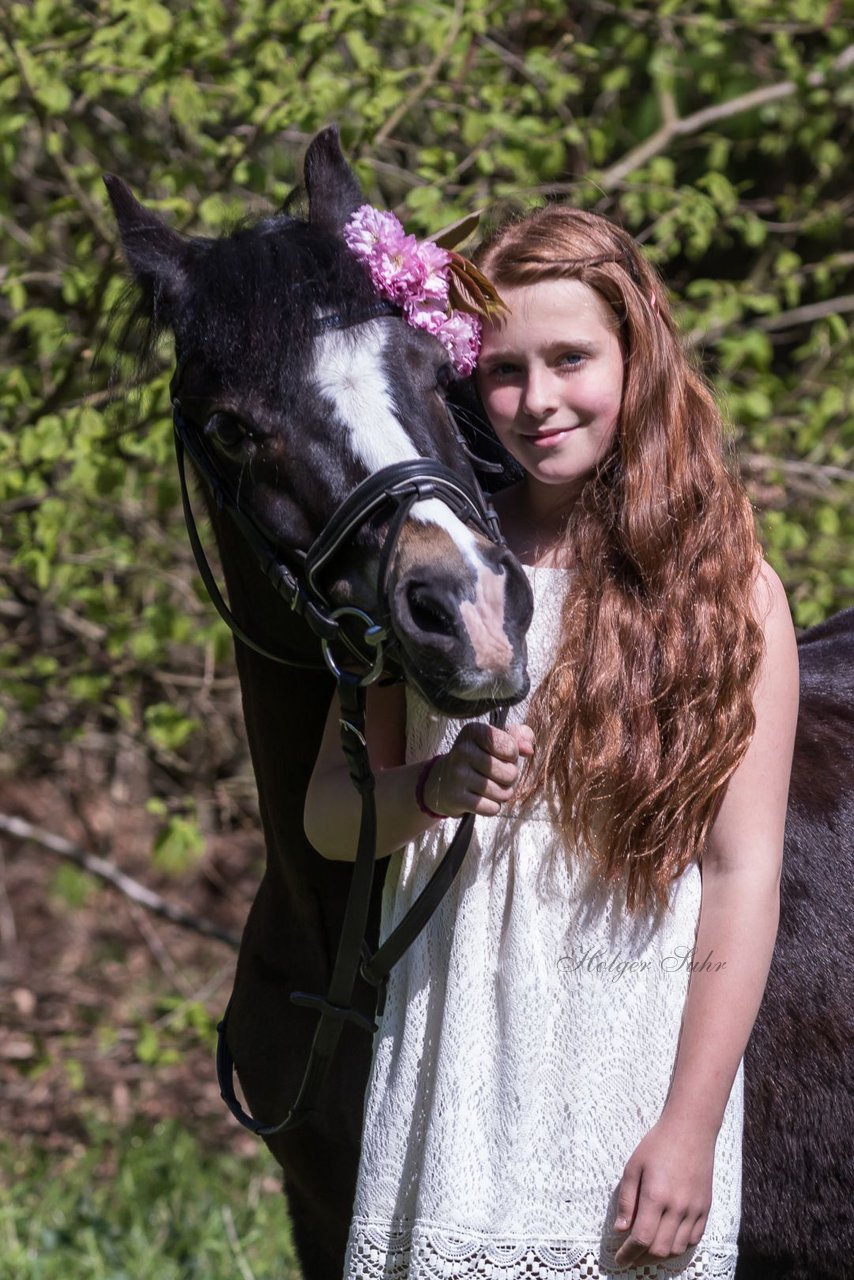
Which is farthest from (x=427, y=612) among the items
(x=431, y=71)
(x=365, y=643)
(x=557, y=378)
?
Answer: (x=431, y=71)

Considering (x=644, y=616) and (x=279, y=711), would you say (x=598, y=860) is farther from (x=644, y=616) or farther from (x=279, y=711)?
(x=279, y=711)

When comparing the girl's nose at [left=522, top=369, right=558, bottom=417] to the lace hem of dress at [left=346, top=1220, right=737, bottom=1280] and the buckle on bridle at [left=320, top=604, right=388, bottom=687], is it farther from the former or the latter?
the lace hem of dress at [left=346, top=1220, right=737, bottom=1280]

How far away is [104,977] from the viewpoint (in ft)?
19.5

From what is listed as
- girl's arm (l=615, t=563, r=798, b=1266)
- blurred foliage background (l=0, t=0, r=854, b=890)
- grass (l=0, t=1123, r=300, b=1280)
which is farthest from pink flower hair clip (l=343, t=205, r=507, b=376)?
grass (l=0, t=1123, r=300, b=1280)

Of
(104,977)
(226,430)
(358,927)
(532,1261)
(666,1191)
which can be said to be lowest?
(104,977)

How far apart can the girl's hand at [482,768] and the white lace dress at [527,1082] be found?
19cm

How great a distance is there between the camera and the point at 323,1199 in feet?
7.04

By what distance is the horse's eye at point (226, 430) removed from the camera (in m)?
1.93

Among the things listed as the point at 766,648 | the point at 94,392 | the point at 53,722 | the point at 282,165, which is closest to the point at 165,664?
the point at 53,722

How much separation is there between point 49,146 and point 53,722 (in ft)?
6.92

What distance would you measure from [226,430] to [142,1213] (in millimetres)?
2934

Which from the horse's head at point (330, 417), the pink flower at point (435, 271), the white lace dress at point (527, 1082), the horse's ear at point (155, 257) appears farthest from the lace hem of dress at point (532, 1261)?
the horse's ear at point (155, 257)

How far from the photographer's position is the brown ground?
4.89 m

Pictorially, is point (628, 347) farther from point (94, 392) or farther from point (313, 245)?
point (94, 392)
